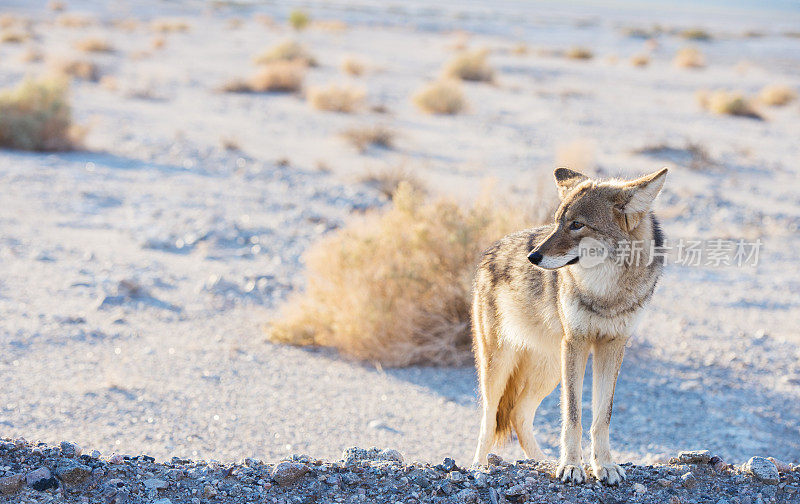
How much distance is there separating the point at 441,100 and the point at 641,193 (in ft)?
50.4

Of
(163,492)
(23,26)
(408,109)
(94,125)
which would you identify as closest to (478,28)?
(23,26)

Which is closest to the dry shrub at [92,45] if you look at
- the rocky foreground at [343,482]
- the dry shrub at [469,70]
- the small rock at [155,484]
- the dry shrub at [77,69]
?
the dry shrub at [77,69]

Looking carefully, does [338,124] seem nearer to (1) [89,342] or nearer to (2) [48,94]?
(2) [48,94]

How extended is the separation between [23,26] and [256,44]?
959cm

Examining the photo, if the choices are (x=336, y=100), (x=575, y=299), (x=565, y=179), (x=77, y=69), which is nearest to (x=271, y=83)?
(x=336, y=100)

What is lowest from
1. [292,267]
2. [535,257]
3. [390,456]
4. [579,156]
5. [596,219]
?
[292,267]

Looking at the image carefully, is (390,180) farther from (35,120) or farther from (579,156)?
(35,120)

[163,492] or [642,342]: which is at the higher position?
[163,492]

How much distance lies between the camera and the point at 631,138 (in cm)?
1648

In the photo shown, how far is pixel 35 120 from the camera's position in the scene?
12.8m

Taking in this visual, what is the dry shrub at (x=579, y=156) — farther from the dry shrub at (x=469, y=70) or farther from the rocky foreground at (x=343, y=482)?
the dry shrub at (x=469, y=70)

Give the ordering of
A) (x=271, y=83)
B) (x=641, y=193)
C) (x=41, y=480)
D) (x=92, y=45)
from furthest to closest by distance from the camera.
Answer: (x=92, y=45) → (x=271, y=83) → (x=41, y=480) → (x=641, y=193)

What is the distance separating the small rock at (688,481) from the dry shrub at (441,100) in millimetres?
15127

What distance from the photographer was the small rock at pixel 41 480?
11.5 ft
